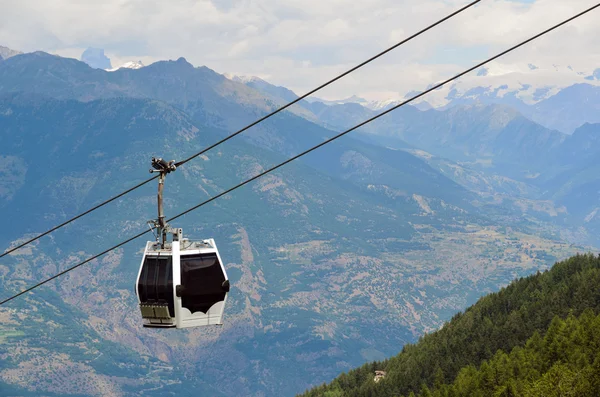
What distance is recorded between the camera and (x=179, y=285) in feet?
115

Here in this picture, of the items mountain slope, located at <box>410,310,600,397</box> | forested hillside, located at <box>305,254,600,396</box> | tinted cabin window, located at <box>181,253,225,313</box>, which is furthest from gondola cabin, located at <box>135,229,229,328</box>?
mountain slope, located at <box>410,310,600,397</box>

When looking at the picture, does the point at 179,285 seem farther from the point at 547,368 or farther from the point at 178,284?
the point at 547,368

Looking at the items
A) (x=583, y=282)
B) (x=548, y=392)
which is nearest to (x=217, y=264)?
(x=548, y=392)

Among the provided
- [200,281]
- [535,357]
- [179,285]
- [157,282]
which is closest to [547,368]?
[535,357]

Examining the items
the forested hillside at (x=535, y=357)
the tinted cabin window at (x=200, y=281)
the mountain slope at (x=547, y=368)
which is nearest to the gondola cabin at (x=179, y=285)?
the tinted cabin window at (x=200, y=281)

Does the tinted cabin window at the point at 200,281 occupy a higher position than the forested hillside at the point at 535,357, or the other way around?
the tinted cabin window at the point at 200,281

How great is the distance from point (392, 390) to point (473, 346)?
817 inches

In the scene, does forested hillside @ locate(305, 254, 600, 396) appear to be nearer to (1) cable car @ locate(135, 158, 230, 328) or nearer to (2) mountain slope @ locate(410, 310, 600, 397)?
(2) mountain slope @ locate(410, 310, 600, 397)

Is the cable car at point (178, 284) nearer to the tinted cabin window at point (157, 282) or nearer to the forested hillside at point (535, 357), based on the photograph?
the tinted cabin window at point (157, 282)

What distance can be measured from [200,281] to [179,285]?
3.12ft

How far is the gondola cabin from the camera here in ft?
116

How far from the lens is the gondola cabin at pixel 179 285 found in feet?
116

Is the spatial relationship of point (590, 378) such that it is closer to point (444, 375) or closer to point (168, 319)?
point (168, 319)

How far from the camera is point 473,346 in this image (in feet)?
646
